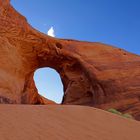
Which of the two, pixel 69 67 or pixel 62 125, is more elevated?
pixel 69 67

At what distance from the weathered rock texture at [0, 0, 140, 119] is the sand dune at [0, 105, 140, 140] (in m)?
8.88

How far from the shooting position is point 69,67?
19.9 metres

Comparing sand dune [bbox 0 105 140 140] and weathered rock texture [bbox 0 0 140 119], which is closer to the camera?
sand dune [bbox 0 105 140 140]

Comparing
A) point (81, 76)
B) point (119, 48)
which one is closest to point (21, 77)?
point (81, 76)

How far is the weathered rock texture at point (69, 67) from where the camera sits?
16.7 m

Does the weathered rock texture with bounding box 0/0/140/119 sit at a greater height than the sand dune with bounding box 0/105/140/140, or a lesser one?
greater

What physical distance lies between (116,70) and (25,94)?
19.0 feet

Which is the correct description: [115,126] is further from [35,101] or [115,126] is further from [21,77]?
[35,101]

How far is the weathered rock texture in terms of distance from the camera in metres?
16.7

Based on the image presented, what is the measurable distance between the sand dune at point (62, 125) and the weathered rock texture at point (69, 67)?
29.1 feet

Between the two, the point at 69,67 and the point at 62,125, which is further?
the point at 69,67

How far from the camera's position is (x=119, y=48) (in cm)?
2072

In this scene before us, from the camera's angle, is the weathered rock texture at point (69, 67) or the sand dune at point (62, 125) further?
the weathered rock texture at point (69, 67)

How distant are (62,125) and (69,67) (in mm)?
14455
